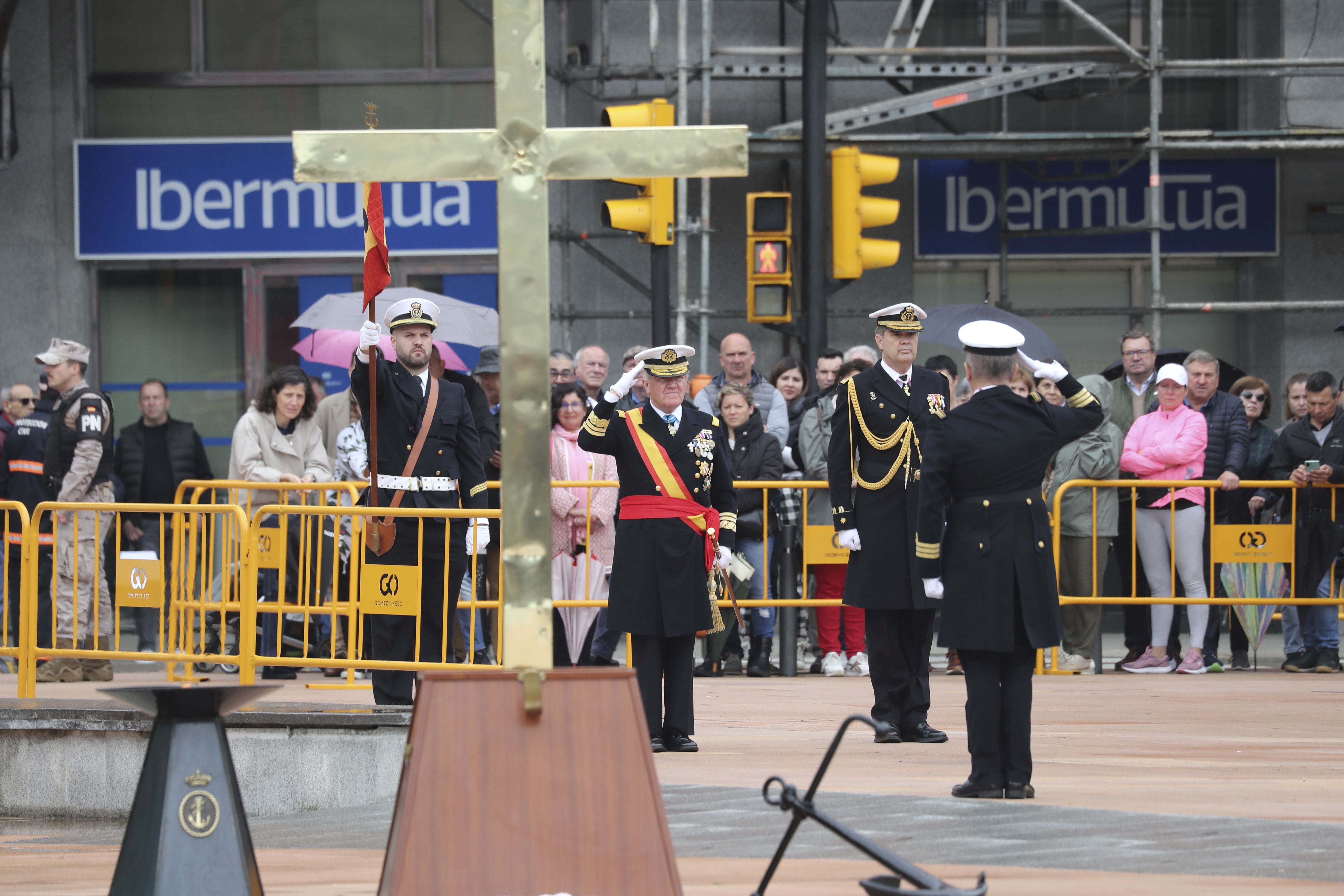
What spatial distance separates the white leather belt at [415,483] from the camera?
847cm

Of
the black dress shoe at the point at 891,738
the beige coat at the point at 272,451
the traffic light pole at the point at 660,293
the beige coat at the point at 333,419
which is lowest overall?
the black dress shoe at the point at 891,738

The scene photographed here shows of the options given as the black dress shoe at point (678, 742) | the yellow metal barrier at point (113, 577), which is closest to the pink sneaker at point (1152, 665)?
the black dress shoe at point (678, 742)

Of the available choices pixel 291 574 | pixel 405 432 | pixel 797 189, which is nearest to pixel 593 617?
pixel 291 574

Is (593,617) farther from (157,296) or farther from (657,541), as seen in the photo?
(157,296)

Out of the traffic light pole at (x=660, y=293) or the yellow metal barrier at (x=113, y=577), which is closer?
the yellow metal barrier at (x=113, y=577)

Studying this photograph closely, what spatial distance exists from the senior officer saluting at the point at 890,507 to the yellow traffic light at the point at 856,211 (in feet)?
13.8

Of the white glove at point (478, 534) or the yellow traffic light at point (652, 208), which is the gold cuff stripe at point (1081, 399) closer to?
the white glove at point (478, 534)

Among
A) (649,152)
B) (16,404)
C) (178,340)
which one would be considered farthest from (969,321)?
(178,340)

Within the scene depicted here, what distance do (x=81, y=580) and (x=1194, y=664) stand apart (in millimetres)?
7072

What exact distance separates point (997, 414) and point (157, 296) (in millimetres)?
11337

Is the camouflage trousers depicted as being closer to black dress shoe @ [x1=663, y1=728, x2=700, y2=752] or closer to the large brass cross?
black dress shoe @ [x1=663, y1=728, x2=700, y2=752]

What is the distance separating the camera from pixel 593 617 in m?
10.9

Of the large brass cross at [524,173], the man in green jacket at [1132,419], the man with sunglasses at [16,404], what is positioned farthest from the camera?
the man with sunglasses at [16,404]

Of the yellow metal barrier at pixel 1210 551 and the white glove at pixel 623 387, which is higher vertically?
the white glove at pixel 623 387
